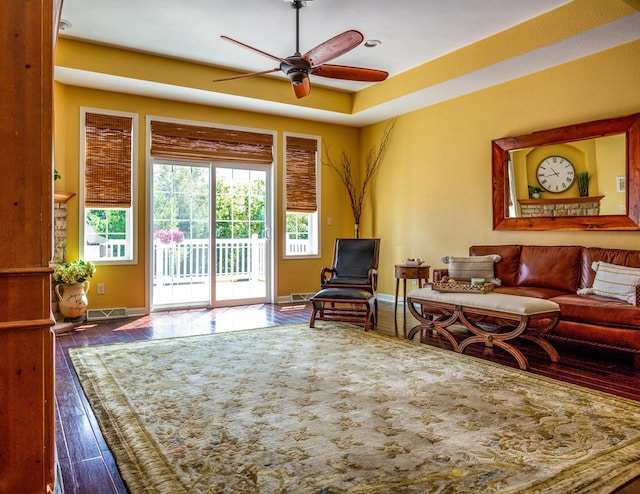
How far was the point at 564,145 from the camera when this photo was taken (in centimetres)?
478

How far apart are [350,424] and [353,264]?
10.7 ft

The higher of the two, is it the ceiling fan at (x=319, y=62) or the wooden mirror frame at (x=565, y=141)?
the ceiling fan at (x=319, y=62)

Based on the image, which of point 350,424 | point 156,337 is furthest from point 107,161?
point 350,424

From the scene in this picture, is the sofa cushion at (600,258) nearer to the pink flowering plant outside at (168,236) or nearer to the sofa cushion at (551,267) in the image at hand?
the sofa cushion at (551,267)

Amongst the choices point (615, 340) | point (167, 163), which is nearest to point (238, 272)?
point (167, 163)

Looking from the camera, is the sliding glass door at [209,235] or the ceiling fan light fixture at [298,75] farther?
the sliding glass door at [209,235]

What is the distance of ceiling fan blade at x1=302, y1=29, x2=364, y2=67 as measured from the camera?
11.2 feet

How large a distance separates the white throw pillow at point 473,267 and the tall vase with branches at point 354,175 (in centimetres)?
241

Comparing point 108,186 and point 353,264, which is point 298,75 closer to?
point 353,264

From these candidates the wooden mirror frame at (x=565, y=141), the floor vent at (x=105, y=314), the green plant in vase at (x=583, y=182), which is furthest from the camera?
the floor vent at (x=105, y=314)

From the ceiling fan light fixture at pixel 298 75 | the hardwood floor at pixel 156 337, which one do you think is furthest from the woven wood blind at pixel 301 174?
the ceiling fan light fixture at pixel 298 75

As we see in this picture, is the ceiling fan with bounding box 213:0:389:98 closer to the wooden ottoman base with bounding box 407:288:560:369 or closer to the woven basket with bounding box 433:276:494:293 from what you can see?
the woven basket with bounding box 433:276:494:293

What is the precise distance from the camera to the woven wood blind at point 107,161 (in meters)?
→ 5.51

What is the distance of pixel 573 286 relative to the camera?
447 centimetres
